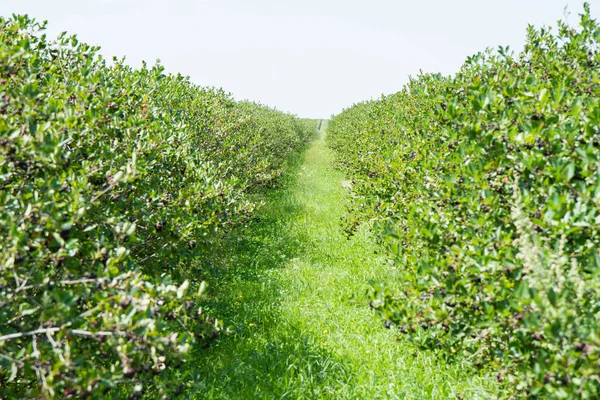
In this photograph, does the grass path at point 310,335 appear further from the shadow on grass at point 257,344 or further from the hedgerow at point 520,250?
the hedgerow at point 520,250

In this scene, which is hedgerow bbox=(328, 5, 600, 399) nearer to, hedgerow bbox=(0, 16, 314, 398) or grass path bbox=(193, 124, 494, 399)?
grass path bbox=(193, 124, 494, 399)

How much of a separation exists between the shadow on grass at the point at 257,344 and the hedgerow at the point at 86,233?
0.69 meters

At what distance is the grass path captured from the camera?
Result: 4297 millimetres

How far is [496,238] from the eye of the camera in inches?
115

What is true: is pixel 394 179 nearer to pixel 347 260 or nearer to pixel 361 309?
pixel 361 309

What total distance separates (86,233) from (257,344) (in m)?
2.90

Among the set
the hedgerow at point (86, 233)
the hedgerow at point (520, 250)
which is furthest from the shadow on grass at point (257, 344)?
the hedgerow at point (520, 250)

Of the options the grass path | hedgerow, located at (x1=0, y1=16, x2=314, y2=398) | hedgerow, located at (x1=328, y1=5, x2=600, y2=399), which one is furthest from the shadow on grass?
hedgerow, located at (x1=328, y1=5, x2=600, y2=399)

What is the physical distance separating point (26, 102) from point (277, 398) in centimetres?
346

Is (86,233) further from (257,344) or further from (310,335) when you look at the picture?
(310,335)

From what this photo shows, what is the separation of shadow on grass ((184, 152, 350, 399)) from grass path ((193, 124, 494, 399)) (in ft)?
0.04

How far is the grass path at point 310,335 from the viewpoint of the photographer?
430 cm

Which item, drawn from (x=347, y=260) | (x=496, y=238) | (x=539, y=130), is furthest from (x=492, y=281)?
(x=347, y=260)

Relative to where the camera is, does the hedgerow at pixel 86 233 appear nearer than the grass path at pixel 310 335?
Yes
